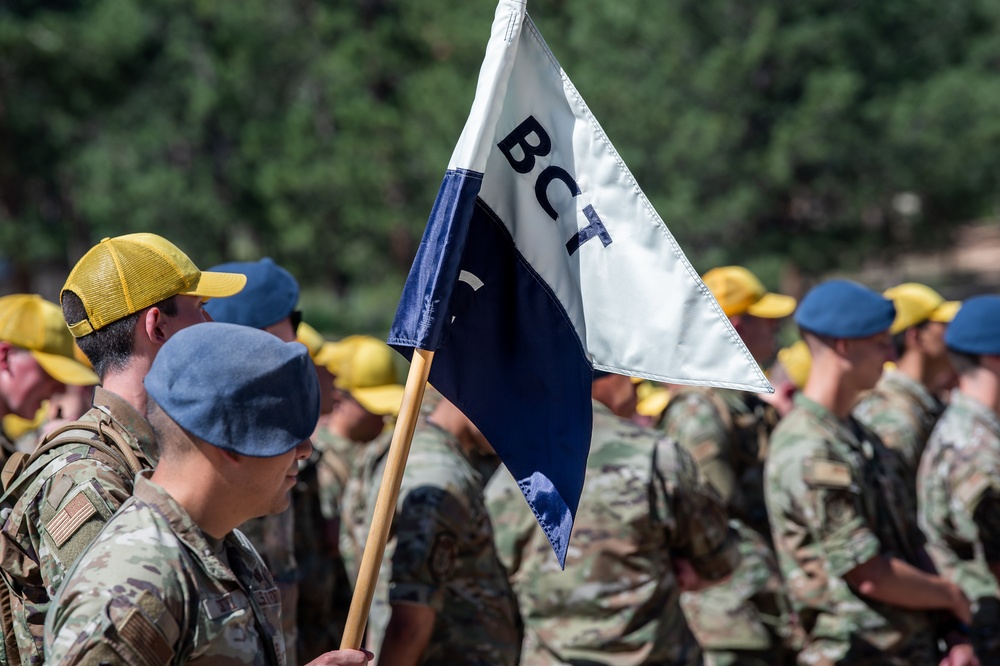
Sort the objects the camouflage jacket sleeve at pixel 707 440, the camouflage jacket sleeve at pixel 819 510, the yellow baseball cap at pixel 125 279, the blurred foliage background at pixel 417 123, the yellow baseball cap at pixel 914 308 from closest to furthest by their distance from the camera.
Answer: the yellow baseball cap at pixel 125 279 < the camouflage jacket sleeve at pixel 819 510 < the camouflage jacket sleeve at pixel 707 440 < the yellow baseball cap at pixel 914 308 < the blurred foliage background at pixel 417 123

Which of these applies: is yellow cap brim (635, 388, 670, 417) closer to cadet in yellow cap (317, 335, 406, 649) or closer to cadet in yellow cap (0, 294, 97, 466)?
cadet in yellow cap (317, 335, 406, 649)

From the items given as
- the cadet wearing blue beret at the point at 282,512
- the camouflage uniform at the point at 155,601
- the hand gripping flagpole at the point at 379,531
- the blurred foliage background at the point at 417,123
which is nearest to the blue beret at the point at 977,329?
the cadet wearing blue beret at the point at 282,512

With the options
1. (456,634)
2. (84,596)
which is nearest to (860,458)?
(456,634)

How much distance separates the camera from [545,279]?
3.26m

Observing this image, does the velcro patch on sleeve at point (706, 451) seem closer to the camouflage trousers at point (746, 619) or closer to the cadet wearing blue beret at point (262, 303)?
the camouflage trousers at point (746, 619)

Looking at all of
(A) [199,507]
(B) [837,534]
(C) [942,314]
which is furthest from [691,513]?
(C) [942,314]

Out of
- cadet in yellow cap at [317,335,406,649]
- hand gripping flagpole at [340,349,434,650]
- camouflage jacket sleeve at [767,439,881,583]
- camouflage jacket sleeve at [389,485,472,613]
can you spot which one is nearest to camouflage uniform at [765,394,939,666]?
camouflage jacket sleeve at [767,439,881,583]

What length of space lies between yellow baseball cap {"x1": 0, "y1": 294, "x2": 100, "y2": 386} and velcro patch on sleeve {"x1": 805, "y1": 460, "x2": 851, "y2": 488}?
301 cm

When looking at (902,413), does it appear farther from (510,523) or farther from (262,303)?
(262,303)

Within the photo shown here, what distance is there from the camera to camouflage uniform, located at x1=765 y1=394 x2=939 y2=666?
16.0ft

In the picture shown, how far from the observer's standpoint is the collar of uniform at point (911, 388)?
7.28m

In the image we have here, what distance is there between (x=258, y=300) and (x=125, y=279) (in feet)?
4.38

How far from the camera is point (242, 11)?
21516 mm

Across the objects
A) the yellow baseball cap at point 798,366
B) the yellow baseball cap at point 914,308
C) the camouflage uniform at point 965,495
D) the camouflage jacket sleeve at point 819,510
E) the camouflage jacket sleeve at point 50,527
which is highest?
the yellow baseball cap at point 914,308
